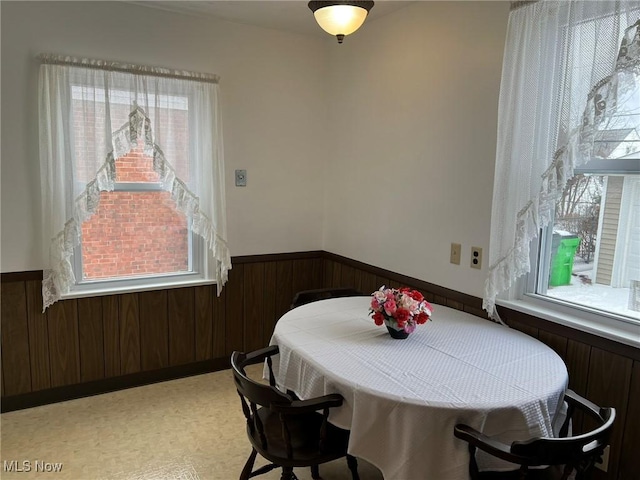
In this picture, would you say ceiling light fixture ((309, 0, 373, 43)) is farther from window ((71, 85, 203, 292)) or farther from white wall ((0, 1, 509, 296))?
window ((71, 85, 203, 292))

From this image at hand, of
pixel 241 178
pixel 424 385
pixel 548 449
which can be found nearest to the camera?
pixel 548 449

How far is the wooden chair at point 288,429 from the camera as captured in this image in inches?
66.6

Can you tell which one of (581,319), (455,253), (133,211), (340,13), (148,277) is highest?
(340,13)

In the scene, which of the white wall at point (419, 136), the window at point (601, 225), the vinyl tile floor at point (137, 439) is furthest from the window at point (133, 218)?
the window at point (601, 225)

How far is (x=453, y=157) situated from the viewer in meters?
2.61

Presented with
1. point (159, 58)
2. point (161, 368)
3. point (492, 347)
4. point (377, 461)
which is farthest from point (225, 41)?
point (377, 461)

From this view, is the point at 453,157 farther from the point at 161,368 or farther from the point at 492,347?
the point at 161,368

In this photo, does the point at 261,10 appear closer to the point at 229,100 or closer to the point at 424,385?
the point at 229,100

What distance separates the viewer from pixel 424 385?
1654 mm

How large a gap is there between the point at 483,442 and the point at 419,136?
1.86 m

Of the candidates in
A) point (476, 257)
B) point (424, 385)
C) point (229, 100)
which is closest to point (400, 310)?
point (424, 385)

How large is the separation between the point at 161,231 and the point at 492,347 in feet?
7.44

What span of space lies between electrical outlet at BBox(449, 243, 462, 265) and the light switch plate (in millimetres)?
1597

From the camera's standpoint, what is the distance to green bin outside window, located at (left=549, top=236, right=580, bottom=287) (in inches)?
85.1
